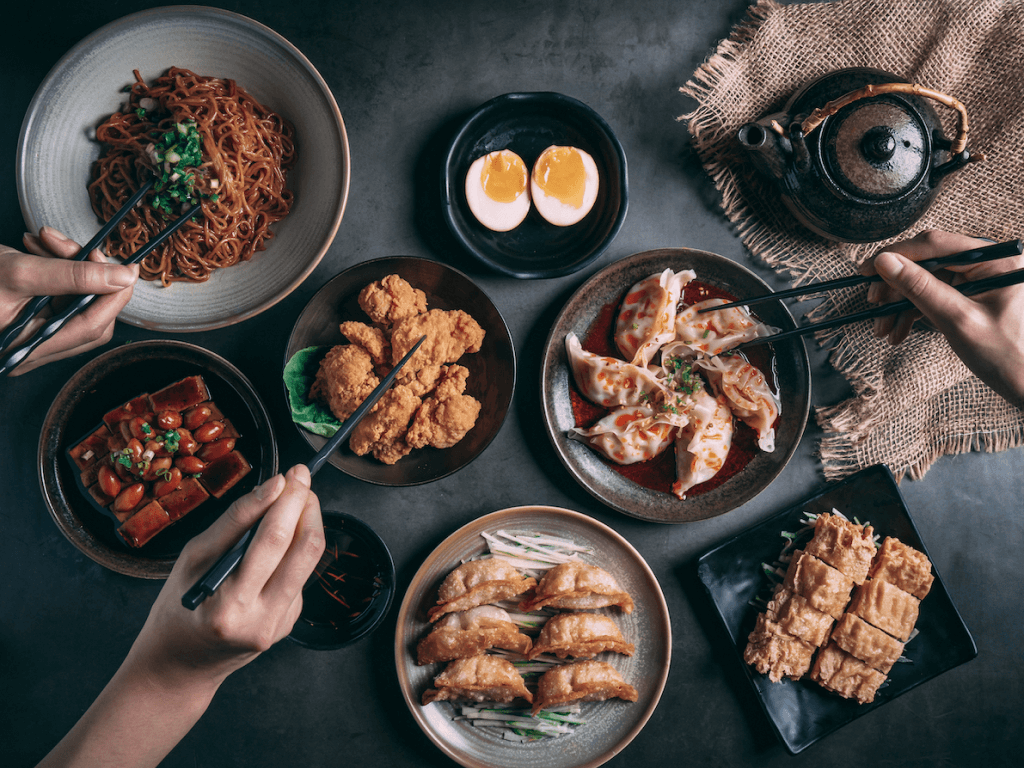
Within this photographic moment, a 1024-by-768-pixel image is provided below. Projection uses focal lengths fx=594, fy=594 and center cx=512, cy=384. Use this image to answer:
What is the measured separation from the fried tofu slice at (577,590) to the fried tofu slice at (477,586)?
10cm

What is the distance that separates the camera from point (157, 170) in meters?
2.42

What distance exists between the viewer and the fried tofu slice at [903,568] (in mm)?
2973

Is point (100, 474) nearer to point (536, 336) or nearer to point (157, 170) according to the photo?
point (157, 170)

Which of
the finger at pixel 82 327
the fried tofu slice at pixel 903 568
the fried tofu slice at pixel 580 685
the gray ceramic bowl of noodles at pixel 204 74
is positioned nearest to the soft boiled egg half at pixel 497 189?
the gray ceramic bowl of noodles at pixel 204 74

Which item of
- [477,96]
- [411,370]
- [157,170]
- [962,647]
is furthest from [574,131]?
[962,647]

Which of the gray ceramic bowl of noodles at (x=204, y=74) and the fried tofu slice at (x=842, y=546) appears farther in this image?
the fried tofu slice at (x=842, y=546)

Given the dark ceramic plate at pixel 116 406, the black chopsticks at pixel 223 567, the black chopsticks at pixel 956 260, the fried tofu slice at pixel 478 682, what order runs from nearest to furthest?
the black chopsticks at pixel 223 567 < the black chopsticks at pixel 956 260 < the dark ceramic plate at pixel 116 406 < the fried tofu slice at pixel 478 682

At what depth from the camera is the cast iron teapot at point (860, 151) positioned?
96.9 inches

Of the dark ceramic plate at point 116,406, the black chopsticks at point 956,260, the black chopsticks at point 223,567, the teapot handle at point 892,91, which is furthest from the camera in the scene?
the dark ceramic plate at point 116,406

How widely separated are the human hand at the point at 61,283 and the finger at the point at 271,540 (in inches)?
41.1

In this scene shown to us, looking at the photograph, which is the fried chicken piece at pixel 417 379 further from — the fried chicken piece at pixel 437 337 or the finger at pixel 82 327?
the finger at pixel 82 327

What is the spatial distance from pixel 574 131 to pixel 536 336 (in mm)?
1035

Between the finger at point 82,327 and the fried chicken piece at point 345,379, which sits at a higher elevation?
the finger at point 82,327

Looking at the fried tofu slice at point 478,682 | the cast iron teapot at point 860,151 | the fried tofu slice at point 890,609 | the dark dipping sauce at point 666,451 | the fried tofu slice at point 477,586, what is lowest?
the fried tofu slice at point 478,682
